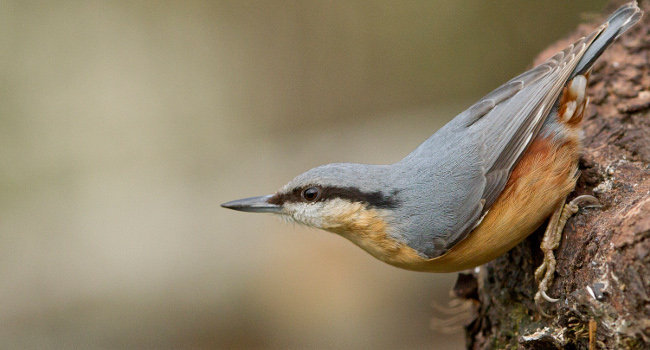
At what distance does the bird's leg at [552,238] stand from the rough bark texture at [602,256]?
3 cm

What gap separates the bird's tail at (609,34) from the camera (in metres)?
3.52

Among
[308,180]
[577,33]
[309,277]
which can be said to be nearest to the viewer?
[308,180]

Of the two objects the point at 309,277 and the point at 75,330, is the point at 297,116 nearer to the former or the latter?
the point at 309,277

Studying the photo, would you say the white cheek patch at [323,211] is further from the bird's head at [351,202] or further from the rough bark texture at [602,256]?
the rough bark texture at [602,256]

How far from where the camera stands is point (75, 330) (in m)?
6.59

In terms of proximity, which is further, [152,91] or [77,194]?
[152,91]

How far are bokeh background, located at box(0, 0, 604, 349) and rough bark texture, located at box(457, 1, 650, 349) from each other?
9.66ft

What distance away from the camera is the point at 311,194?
361 cm

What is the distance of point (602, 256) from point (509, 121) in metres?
0.99

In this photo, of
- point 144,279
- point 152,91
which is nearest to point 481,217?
point 144,279

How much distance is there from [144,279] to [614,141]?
4919 mm

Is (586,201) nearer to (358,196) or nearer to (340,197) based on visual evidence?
(358,196)

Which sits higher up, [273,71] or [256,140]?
[273,71]

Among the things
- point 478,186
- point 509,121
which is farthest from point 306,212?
point 509,121
